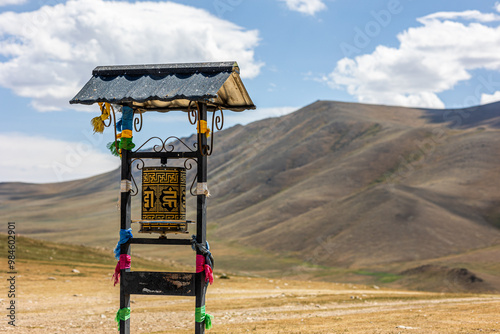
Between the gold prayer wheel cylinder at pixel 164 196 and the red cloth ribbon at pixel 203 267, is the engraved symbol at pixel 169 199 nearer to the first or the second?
the gold prayer wheel cylinder at pixel 164 196

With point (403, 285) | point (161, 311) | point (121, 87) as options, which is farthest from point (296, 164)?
point (121, 87)

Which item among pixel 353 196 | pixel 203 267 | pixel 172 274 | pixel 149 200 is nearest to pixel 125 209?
pixel 149 200

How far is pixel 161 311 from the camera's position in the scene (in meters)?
21.2

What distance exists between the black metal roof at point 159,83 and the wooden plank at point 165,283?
3249 mm

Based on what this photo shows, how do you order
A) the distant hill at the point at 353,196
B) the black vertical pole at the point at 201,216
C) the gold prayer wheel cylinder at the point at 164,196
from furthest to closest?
1. the distant hill at the point at 353,196
2. the gold prayer wheel cylinder at the point at 164,196
3. the black vertical pole at the point at 201,216

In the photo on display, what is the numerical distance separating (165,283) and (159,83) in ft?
12.4

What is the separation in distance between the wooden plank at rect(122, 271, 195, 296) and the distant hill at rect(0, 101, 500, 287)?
50.3 meters

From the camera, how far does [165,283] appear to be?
33.8 feet

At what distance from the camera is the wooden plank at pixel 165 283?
1023 centimetres

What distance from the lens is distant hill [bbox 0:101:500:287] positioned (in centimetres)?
7300

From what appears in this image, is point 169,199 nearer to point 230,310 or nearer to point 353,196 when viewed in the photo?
point 230,310

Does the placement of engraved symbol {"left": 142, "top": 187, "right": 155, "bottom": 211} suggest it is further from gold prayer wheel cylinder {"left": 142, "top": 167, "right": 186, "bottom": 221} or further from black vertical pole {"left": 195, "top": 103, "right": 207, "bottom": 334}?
black vertical pole {"left": 195, "top": 103, "right": 207, "bottom": 334}

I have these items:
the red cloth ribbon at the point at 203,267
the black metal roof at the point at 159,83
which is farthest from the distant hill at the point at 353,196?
the black metal roof at the point at 159,83

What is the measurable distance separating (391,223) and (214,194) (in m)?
62.0
